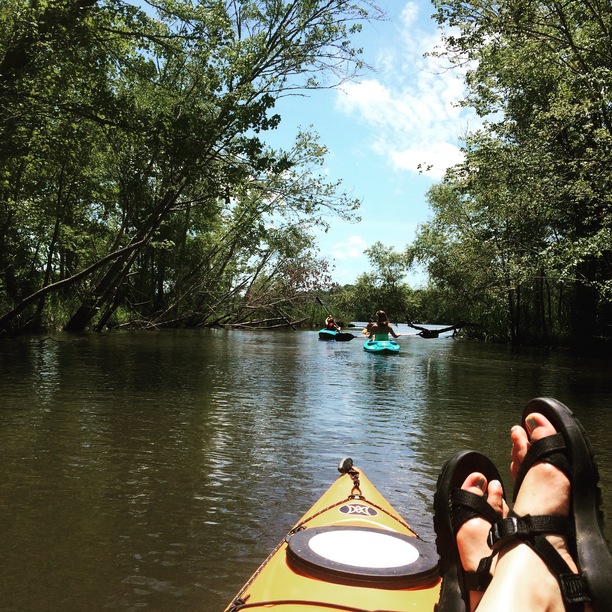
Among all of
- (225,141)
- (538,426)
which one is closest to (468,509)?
(538,426)

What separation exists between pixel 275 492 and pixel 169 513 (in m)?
0.83

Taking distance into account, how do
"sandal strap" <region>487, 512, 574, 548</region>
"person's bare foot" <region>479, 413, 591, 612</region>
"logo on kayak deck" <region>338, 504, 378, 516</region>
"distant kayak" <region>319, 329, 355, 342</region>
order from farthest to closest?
"distant kayak" <region>319, 329, 355, 342</region>, "logo on kayak deck" <region>338, 504, 378, 516</region>, "sandal strap" <region>487, 512, 574, 548</region>, "person's bare foot" <region>479, 413, 591, 612</region>

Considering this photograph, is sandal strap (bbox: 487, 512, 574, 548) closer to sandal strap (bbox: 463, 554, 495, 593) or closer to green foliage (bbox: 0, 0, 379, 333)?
sandal strap (bbox: 463, 554, 495, 593)

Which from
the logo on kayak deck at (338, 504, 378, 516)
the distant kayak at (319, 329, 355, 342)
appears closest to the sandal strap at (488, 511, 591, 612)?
the logo on kayak deck at (338, 504, 378, 516)

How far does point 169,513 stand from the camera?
3553 mm

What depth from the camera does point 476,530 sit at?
197 cm

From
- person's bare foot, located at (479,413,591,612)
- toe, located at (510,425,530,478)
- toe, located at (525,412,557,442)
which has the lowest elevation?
person's bare foot, located at (479,413,591,612)

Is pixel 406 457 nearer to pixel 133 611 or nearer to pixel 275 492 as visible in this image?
pixel 275 492

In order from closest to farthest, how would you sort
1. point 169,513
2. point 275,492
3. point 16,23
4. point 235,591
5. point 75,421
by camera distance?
point 235,591 < point 169,513 < point 275,492 < point 75,421 < point 16,23

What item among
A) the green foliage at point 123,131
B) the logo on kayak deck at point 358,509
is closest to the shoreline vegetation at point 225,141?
the green foliage at point 123,131

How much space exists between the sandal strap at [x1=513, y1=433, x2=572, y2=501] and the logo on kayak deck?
2.75ft

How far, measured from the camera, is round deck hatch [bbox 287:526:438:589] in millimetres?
1955

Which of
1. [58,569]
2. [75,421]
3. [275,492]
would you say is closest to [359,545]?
[58,569]

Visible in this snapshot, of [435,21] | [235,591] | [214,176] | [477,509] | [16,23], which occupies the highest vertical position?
[435,21]
